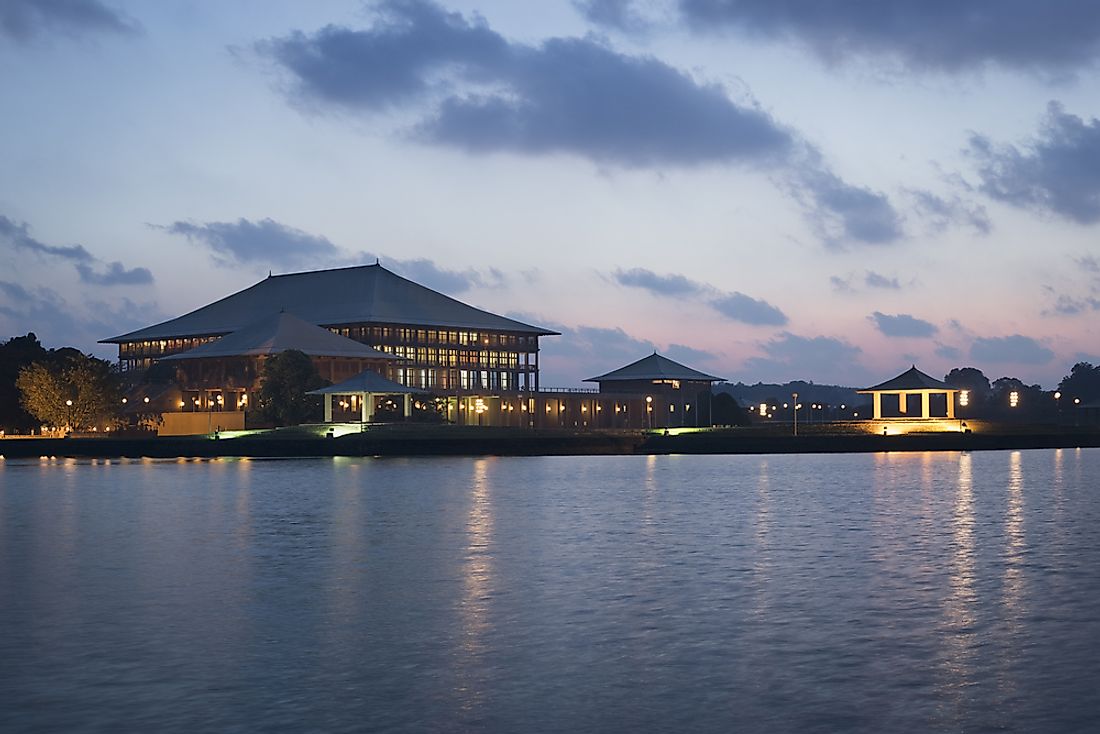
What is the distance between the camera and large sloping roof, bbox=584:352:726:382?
6624 inches

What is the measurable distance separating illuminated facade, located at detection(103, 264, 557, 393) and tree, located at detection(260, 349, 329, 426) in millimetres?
29772

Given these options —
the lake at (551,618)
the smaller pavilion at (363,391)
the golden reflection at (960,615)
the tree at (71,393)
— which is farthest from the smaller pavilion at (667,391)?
the golden reflection at (960,615)

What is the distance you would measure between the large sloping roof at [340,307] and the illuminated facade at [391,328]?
0.43 ft

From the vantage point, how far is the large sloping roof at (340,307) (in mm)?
166750

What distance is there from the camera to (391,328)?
163500mm

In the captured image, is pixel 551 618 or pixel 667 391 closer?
pixel 551 618

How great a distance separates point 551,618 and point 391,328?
139 m

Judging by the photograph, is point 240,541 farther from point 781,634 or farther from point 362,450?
point 362,450

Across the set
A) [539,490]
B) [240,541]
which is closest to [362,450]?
[539,490]

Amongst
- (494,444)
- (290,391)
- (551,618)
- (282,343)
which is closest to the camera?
(551,618)

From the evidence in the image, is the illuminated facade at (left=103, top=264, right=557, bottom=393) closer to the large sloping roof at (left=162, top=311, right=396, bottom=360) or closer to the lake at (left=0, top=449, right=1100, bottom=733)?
the large sloping roof at (left=162, top=311, right=396, bottom=360)

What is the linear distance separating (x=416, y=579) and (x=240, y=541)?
12.7m

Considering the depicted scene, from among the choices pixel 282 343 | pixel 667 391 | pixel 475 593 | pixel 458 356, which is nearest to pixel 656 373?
pixel 667 391

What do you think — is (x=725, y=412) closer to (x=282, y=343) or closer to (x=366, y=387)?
(x=282, y=343)
